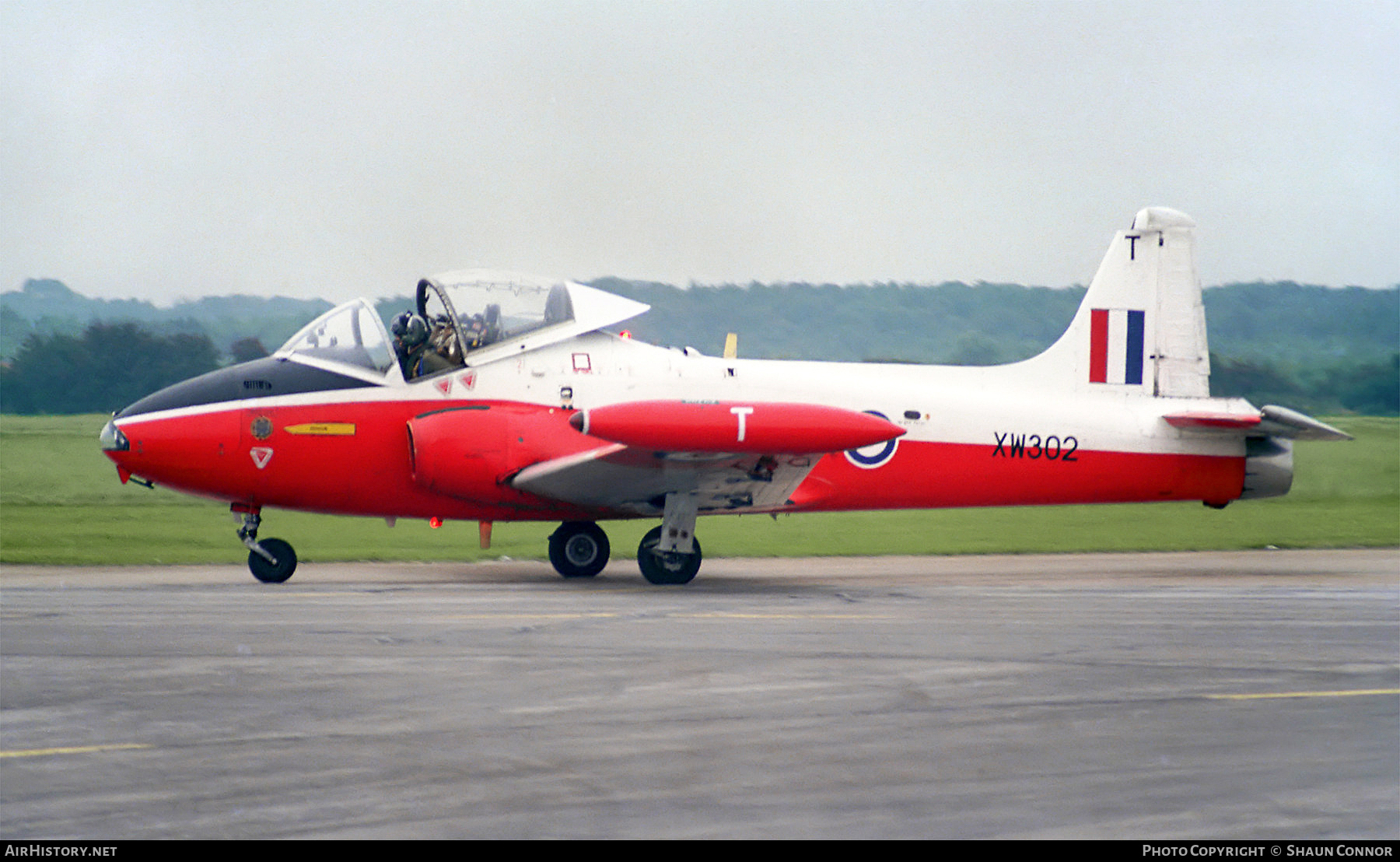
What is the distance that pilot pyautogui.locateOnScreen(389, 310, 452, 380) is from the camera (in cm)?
1431

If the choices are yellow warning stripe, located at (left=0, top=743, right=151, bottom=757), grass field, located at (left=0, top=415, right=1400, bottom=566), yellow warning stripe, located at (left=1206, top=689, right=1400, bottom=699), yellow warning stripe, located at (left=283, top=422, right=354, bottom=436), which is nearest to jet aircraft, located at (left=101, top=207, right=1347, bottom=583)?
yellow warning stripe, located at (left=283, top=422, right=354, bottom=436)

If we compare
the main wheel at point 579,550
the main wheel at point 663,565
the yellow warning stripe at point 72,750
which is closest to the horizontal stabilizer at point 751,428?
the main wheel at point 663,565

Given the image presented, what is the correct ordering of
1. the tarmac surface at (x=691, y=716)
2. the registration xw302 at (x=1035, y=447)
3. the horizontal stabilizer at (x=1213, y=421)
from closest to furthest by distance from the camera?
the tarmac surface at (x=691, y=716), the registration xw302 at (x=1035, y=447), the horizontal stabilizer at (x=1213, y=421)

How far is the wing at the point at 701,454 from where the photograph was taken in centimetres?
1292

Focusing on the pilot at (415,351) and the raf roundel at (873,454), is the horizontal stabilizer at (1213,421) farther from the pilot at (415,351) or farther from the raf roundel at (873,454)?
the pilot at (415,351)

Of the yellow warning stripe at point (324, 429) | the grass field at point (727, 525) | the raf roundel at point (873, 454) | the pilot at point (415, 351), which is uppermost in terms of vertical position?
the pilot at point (415, 351)

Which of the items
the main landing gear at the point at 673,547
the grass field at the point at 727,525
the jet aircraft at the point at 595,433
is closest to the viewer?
the jet aircraft at the point at 595,433

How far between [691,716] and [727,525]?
15.8 meters

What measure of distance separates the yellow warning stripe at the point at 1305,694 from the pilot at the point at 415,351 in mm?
8905

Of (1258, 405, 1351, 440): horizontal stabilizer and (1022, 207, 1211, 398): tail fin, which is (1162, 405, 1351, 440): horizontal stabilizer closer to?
(1258, 405, 1351, 440): horizontal stabilizer

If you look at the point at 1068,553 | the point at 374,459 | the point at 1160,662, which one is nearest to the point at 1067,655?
the point at 1160,662

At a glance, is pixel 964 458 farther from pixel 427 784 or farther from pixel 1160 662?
pixel 427 784

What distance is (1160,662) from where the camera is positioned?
891cm

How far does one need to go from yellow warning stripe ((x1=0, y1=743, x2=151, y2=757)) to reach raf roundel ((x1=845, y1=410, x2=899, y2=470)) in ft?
32.3
